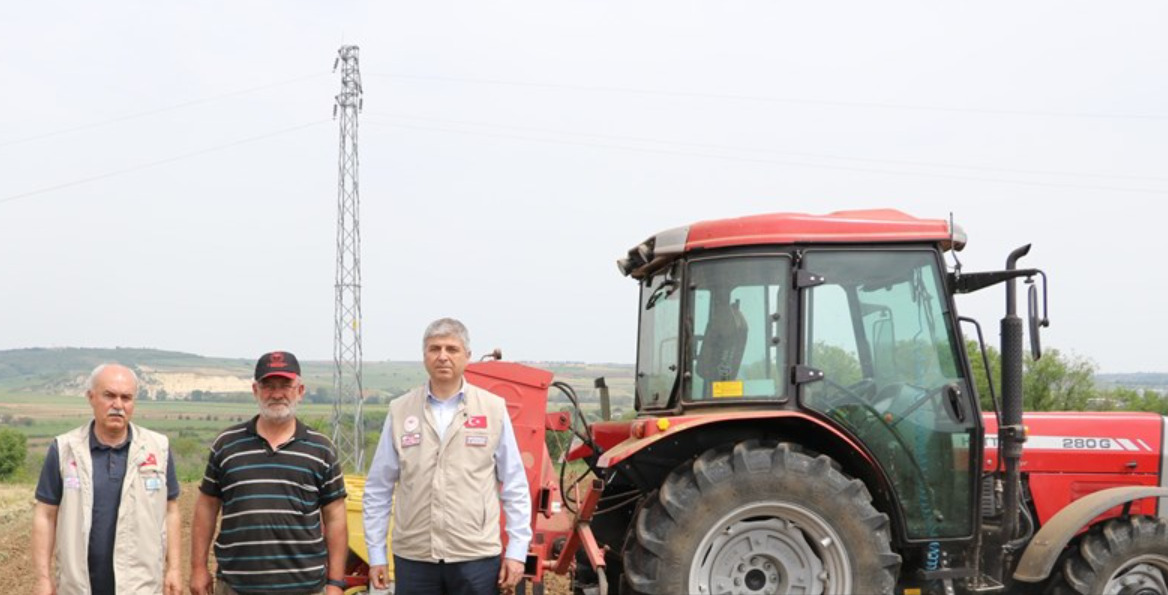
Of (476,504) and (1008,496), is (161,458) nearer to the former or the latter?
(476,504)

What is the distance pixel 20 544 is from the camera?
46.3 feet

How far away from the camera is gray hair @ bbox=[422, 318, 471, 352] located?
4406 millimetres

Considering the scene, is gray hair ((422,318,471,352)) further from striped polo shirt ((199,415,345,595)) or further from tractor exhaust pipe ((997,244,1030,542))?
tractor exhaust pipe ((997,244,1030,542))

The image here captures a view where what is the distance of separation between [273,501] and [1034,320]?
3670 millimetres

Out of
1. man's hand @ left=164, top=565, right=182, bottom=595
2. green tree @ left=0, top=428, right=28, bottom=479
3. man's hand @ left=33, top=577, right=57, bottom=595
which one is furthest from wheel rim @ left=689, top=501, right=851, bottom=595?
green tree @ left=0, top=428, right=28, bottom=479

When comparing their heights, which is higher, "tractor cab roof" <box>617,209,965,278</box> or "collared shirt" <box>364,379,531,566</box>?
"tractor cab roof" <box>617,209,965,278</box>

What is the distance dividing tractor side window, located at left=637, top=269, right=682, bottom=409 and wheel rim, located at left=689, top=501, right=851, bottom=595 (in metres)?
0.79

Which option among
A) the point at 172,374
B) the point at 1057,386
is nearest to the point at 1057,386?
the point at 1057,386

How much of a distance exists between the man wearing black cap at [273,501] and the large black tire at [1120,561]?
154 inches

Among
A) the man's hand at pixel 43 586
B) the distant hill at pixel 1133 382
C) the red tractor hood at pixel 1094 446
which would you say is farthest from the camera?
the distant hill at pixel 1133 382

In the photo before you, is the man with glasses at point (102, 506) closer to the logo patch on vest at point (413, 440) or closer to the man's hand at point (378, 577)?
the man's hand at point (378, 577)

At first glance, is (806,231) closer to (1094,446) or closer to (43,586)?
(1094,446)

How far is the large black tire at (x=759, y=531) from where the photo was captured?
5.31 metres

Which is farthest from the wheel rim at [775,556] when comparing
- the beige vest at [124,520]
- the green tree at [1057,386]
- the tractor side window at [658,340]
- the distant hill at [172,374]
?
the distant hill at [172,374]
